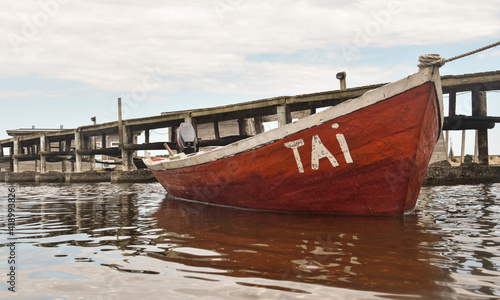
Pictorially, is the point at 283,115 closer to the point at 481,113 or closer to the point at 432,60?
the point at 481,113

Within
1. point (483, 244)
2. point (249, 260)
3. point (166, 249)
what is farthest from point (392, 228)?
point (166, 249)

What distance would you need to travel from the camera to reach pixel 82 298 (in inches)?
86.1

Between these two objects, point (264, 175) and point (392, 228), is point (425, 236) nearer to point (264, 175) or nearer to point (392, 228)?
point (392, 228)

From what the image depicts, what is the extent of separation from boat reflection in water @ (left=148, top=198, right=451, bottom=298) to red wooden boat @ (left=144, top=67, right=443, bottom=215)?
0.27m

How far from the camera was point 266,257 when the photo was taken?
3.01 meters

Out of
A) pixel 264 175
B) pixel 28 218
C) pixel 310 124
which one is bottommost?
pixel 28 218

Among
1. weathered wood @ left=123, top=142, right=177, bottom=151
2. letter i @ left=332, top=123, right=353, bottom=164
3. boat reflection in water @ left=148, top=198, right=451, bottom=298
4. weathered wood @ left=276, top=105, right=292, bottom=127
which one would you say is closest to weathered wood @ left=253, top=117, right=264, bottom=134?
weathered wood @ left=123, top=142, right=177, bottom=151

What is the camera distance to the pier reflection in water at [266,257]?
2.27 meters

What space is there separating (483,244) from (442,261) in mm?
755

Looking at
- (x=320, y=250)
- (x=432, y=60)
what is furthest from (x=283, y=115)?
(x=320, y=250)

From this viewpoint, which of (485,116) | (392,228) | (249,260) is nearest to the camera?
(249,260)

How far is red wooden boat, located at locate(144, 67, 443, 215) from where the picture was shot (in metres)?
4.51

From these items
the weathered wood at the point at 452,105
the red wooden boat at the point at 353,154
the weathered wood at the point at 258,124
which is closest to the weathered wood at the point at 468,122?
the weathered wood at the point at 452,105

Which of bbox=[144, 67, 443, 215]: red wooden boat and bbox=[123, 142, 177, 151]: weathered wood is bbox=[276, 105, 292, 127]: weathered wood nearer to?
bbox=[123, 142, 177, 151]: weathered wood
